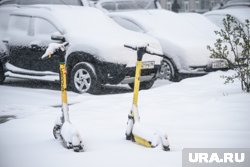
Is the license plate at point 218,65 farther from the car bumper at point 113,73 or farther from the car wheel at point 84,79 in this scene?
the car wheel at point 84,79

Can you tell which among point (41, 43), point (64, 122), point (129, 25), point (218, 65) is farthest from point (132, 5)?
point (64, 122)

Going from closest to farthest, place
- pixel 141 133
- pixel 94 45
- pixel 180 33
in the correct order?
1. pixel 141 133
2. pixel 94 45
3. pixel 180 33

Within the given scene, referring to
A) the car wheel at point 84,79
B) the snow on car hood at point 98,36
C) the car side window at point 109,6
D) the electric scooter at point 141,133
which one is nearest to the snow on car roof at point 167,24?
the snow on car hood at point 98,36

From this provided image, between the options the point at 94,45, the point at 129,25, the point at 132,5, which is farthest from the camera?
the point at 132,5

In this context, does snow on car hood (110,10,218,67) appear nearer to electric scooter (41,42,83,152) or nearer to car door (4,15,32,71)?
car door (4,15,32,71)

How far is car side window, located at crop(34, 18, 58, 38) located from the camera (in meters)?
9.84

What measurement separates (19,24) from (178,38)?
11.7ft

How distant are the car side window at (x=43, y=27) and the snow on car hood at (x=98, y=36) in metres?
0.24

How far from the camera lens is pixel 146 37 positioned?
398 inches

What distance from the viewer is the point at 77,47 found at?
928 cm

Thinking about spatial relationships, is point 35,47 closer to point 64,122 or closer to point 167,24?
point 167,24

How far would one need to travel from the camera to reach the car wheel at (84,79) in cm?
904

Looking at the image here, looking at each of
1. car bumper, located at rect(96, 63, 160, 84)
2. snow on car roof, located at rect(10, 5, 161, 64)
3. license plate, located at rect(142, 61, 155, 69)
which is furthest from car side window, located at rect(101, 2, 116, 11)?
car bumper, located at rect(96, 63, 160, 84)

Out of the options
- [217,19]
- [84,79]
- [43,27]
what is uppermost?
[217,19]
